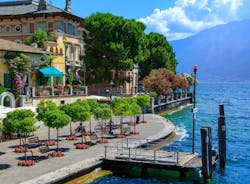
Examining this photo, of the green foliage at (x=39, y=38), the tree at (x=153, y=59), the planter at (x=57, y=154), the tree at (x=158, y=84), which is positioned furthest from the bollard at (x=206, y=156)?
the tree at (x=153, y=59)

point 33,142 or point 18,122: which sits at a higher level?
point 18,122

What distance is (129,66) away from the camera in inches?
2608

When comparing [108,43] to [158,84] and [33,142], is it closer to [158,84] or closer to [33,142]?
[158,84]

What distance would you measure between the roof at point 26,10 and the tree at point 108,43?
359 centimetres

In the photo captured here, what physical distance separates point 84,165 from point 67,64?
1546 inches

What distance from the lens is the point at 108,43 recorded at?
65.4 metres

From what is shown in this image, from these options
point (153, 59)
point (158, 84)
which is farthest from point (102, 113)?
point (153, 59)

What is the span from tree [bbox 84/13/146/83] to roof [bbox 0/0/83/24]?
11.8ft

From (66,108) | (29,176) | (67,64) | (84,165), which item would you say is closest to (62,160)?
(84,165)

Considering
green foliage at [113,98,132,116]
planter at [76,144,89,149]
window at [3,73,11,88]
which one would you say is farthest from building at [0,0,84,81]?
planter at [76,144,89,149]

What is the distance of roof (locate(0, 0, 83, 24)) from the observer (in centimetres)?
A: 6012

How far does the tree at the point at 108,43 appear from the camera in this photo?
2574 inches

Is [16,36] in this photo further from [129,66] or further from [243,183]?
[243,183]

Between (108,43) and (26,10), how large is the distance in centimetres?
1389
